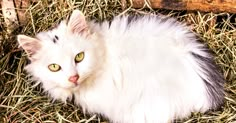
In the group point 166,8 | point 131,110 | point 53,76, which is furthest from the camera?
point 166,8

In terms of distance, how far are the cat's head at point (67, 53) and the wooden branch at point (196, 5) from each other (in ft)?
1.90

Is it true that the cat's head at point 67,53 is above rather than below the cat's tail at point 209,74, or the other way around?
above

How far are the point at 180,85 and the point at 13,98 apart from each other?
0.92 metres

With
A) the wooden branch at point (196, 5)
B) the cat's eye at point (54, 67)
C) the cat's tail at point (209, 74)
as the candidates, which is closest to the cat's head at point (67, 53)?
the cat's eye at point (54, 67)

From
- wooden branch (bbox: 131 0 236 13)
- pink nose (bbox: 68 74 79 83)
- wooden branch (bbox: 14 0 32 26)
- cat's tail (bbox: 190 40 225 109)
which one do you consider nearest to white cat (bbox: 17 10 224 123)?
cat's tail (bbox: 190 40 225 109)

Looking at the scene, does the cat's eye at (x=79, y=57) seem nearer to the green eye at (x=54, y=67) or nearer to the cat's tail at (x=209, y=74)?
the green eye at (x=54, y=67)

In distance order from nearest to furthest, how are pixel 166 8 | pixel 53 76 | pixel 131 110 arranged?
pixel 53 76, pixel 131 110, pixel 166 8

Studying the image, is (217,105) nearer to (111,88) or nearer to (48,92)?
(111,88)

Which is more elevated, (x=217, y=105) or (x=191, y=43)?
(x=191, y=43)

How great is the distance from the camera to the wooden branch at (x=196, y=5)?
8.36 ft

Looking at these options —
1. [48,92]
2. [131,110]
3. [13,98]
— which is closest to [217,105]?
[131,110]

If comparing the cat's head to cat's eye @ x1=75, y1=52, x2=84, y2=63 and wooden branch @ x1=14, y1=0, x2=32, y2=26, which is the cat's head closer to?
cat's eye @ x1=75, y1=52, x2=84, y2=63

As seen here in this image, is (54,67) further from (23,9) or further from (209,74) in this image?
(23,9)

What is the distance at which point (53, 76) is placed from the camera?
206 centimetres
